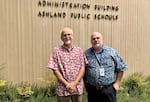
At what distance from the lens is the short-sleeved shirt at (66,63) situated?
5.82 metres

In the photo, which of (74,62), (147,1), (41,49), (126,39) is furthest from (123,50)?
(74,62)

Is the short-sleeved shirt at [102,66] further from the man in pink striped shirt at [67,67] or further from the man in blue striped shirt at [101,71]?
the man in pink striped shirt at [67,67]

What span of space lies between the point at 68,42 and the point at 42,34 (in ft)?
10.2

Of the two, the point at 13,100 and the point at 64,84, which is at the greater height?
the point at 64,84

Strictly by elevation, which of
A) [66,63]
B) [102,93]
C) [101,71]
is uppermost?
[66,63]

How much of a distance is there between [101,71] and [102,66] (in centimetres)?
8

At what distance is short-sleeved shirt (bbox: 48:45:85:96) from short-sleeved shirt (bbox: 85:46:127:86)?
15 centimetres

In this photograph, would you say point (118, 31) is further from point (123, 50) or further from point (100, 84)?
point (100, 84)

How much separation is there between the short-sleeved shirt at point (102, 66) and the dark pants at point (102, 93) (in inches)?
2.9

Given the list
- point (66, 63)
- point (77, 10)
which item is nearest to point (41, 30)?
point (77, 10)

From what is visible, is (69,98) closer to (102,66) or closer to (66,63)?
(66,63)

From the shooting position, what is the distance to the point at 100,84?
5.70 metres

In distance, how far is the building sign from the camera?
29.1 ft

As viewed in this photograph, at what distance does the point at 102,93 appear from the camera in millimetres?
5723
